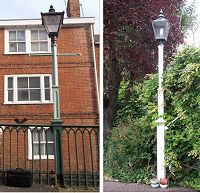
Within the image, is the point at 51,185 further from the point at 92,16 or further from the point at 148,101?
the point at 92,16

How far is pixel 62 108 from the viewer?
11.0 ft

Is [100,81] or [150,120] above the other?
[100,81]

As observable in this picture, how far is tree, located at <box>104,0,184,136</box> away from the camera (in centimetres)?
340

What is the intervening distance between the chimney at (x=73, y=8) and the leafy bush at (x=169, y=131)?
71 cm

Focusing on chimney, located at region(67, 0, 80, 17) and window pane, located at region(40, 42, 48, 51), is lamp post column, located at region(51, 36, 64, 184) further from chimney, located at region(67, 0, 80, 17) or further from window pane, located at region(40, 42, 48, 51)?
chimney, located at region(67, 0, 80, 17)

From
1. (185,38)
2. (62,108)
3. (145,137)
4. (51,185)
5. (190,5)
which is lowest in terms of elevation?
(51,185)

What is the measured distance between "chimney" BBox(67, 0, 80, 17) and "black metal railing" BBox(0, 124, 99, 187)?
2.70 feet

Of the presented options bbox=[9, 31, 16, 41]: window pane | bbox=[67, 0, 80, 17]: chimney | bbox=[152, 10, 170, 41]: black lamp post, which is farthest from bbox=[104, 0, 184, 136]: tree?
bbox=[9, 31, 16, 41]: window pane

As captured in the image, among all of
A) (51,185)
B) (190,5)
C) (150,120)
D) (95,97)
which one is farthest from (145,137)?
(190,5)

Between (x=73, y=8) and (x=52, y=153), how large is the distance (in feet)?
3.51

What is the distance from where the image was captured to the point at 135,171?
344cm

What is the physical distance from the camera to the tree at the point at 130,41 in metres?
3.40

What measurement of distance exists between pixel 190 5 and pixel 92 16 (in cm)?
73

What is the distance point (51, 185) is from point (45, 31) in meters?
1.12
